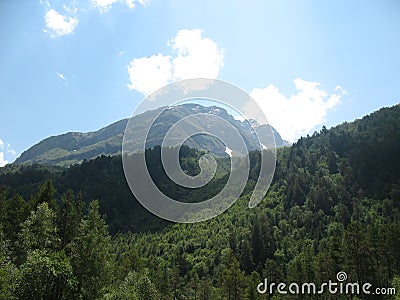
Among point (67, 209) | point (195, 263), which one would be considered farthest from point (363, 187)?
point (67, 209)

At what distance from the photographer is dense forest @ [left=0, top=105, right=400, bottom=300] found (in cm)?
3338

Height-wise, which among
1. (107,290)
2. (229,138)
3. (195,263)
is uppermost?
(229,138)

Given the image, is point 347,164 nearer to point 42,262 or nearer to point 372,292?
point 372,292

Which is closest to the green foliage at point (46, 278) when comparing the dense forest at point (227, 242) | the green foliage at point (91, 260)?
the dense forest at point (227, 242)

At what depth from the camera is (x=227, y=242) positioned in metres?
145

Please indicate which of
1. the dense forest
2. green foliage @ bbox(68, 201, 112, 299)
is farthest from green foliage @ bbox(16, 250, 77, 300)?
green foliage @ bbox(68, 201, 112, 299)

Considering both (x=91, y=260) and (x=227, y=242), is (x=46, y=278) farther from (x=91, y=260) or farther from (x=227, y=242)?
(x=227, y=242)

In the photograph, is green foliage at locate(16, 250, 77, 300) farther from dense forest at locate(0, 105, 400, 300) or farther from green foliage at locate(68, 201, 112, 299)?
green foliage at locate(68, 201, 112, 299)

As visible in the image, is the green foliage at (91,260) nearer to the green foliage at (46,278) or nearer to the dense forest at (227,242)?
the dense forest at (227,242)

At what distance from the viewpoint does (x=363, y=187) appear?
169m

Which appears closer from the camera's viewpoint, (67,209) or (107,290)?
(107,290)

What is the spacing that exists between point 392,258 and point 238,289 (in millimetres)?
33891

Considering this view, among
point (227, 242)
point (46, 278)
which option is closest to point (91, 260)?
point (46, 278)

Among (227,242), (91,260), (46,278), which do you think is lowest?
(227,242)
